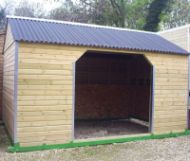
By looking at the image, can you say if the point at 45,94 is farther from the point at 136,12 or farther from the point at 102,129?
the point at 136,12

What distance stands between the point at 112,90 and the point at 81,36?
3.98 m

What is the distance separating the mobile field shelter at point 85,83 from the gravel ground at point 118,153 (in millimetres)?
327

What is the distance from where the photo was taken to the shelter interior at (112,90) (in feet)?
31.6

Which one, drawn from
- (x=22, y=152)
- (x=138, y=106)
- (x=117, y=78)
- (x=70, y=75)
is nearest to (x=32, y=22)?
(x=70, y=75)

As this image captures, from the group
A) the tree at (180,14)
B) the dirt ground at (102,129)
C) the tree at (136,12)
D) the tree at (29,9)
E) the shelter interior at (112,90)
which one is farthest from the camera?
the tree at (29,9)

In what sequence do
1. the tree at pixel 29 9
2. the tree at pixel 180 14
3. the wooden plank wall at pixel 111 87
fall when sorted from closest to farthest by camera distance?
the wooden plank wall at pixel 111 87 → the tree at pixel 180 14 → the tree at pixel 29 9

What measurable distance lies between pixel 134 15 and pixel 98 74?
10970 mm

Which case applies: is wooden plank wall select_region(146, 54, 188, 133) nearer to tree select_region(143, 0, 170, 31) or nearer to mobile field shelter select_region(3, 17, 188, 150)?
mobile field shelter select_region(3, 17, 188, 150)

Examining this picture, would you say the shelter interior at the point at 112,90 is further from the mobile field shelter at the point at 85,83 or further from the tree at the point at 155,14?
the tree at the point at 155,14

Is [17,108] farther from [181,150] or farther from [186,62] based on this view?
[186,62]

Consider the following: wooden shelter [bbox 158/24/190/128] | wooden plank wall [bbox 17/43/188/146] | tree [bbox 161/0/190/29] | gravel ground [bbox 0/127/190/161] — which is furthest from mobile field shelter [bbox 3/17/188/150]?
tree [bbox 161/0/190/29]

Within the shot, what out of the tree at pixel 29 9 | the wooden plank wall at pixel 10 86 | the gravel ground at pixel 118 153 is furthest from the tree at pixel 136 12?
the gravel ground at pixel 118 153

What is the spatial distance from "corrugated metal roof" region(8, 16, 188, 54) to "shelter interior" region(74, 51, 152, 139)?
63.2 inches

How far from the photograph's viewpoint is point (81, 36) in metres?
6.77
